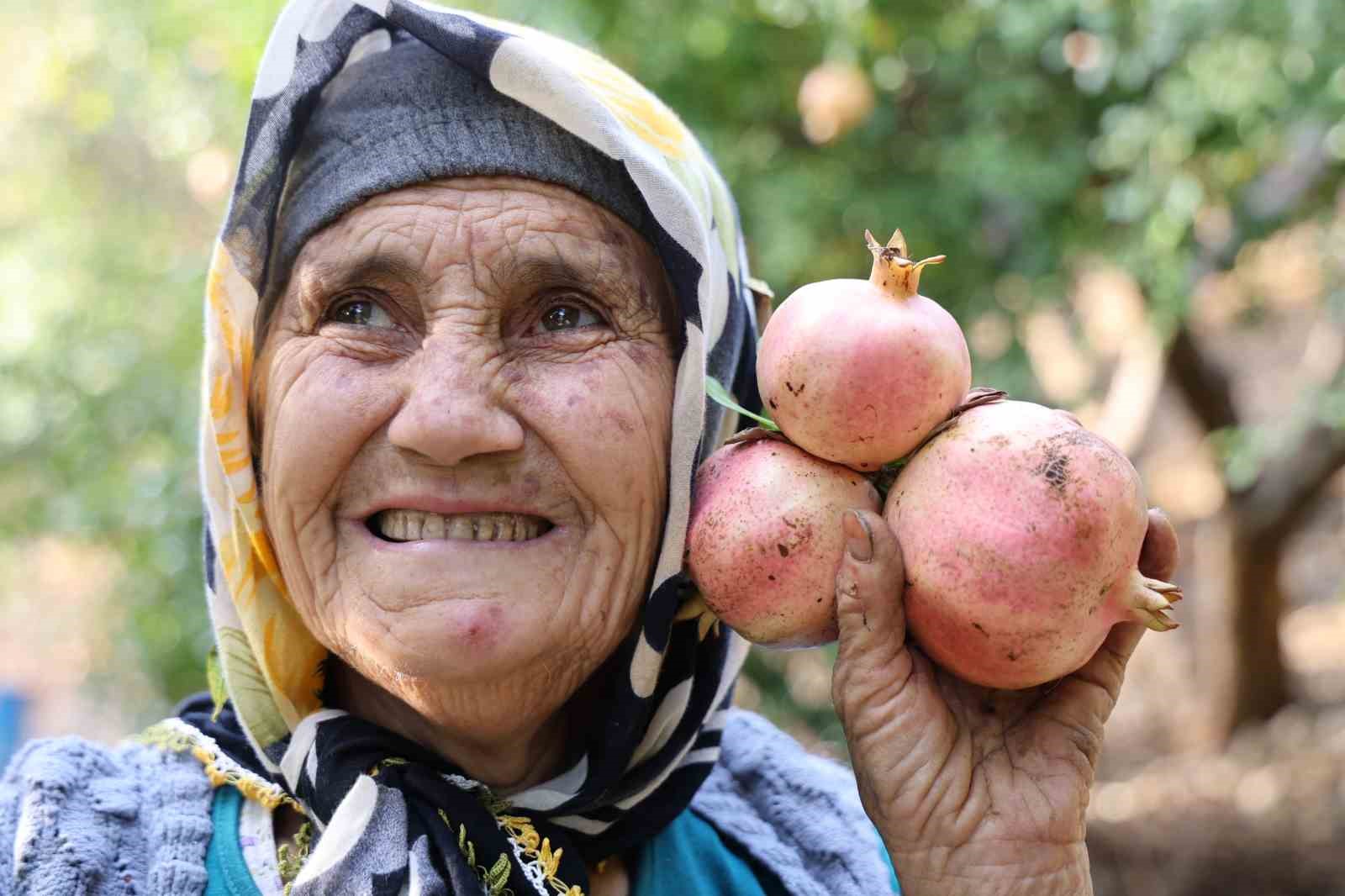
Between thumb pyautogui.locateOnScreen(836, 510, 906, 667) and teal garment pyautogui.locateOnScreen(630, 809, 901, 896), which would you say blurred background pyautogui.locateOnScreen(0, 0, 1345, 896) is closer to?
teal garment pyautogui.locateOnScreen(630, 809, 901, 896)

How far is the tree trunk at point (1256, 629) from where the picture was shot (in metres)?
6.34

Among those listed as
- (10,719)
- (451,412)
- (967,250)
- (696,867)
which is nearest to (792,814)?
(696,867)

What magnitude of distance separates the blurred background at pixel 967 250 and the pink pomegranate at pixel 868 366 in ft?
9.17

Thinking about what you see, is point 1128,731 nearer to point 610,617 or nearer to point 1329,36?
point 1329,36

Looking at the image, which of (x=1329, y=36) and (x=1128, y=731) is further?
(x=1128, y=731)

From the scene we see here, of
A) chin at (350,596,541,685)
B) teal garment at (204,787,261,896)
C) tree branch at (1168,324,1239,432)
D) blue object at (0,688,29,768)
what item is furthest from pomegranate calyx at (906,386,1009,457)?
blue object at (0,688,29,768)

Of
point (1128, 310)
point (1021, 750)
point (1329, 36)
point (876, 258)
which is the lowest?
point (1021, 750)

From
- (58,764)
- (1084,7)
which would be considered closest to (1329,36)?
(1084,7)

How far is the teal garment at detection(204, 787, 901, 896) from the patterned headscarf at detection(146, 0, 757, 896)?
7 centimetres

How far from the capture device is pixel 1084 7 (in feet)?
14.0

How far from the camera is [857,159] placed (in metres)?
4.91

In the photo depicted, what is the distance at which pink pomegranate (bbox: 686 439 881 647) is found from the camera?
166 centimetres

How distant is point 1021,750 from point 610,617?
61 cm

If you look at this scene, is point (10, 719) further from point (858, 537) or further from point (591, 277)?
point (858, 537)
